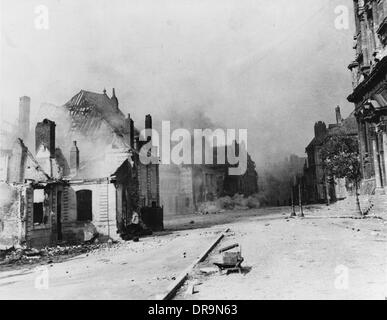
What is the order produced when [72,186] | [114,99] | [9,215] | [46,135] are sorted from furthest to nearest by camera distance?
[114,99] → [46,135] → [72,186] → [9,215]

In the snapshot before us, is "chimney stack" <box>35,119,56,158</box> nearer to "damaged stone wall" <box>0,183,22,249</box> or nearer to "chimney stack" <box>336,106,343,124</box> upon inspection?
"damaged stone wall" <box>0,183,22,249</box>

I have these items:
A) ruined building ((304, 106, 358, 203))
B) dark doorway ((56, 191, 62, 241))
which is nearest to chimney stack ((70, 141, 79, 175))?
dark doorway ((56, 191, 62, 241))

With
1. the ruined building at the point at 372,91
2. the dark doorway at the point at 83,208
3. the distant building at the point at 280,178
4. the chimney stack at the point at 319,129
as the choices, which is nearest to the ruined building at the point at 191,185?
the distant building at the point at 280,178

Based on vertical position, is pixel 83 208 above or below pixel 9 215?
above

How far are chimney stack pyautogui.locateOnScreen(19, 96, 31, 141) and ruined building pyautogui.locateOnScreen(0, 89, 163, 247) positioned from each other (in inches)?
3.1

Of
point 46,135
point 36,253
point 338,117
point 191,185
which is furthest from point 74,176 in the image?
point 338,117

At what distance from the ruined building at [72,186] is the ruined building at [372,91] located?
1569cm

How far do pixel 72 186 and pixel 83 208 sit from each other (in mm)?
1633

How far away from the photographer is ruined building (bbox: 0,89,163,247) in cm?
1845

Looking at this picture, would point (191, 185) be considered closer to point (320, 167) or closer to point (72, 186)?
point (320, 167)

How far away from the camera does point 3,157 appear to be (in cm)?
2056

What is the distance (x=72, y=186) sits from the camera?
22500mm

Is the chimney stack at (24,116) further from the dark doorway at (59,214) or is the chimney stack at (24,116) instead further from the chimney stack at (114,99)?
the chimney stack at (114,99)
